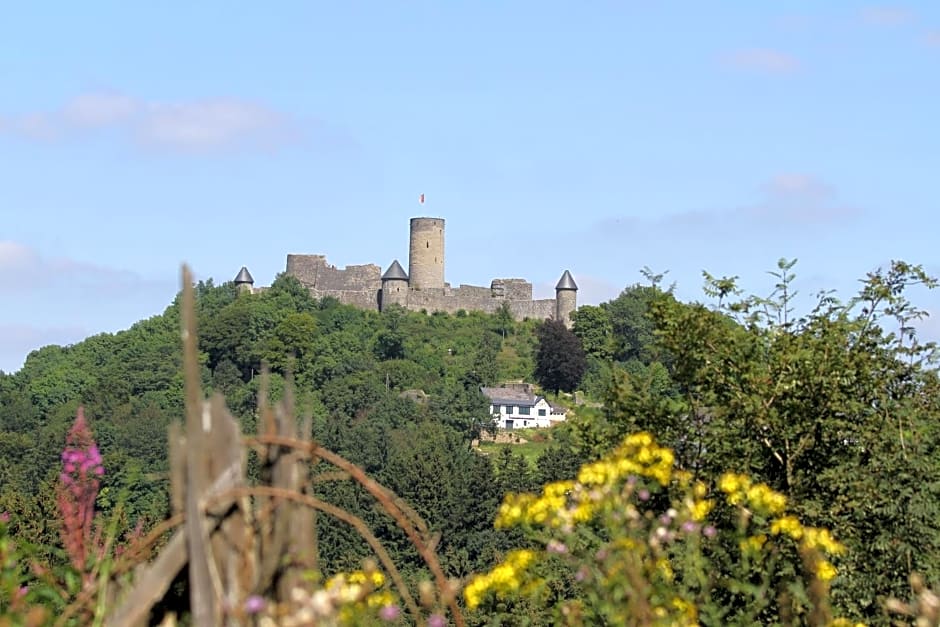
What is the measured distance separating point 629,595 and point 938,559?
4860 millimetres

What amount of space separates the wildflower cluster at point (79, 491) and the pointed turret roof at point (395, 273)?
273 ft

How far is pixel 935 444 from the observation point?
961 cm

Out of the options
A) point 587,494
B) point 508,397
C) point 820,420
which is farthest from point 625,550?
point 508,397

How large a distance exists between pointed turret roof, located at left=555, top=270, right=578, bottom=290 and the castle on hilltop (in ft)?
0.19

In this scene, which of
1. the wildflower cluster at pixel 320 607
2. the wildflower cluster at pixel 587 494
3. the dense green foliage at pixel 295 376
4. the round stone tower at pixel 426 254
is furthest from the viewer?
the round stone tower at pixel 426 254

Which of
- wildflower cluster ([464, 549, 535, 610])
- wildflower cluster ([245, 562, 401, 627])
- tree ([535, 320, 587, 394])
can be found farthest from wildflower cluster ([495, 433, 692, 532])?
tree ([535, 320, 587, 394])

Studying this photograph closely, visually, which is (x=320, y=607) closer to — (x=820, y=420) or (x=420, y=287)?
(x=820, y=420)

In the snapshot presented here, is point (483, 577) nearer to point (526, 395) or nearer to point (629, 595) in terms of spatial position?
point (629, 595)

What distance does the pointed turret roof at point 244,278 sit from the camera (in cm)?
9200

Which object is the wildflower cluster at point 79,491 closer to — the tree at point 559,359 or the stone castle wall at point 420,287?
the tree at point 559,359

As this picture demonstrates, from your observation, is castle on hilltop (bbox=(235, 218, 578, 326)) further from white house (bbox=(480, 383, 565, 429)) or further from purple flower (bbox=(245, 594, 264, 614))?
purple flower (bbox=(245, 594, 264, 614))

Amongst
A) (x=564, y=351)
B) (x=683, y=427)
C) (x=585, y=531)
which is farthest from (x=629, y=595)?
(x=564, y=351)

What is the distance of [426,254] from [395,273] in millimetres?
2055

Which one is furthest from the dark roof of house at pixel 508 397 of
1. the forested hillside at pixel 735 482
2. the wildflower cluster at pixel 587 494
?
the wildflower cluster at pixel 587 494
